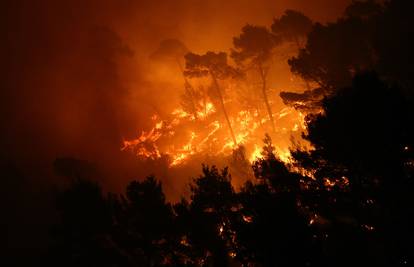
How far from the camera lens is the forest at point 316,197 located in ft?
40.0

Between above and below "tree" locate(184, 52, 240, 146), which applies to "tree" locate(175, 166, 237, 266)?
below

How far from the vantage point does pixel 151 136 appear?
2327 inches

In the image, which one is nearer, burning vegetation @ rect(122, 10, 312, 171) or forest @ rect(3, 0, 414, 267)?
forest @ rect(3, 0, 414, 267)

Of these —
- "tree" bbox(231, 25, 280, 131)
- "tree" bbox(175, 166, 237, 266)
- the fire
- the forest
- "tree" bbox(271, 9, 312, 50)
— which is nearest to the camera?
the forest

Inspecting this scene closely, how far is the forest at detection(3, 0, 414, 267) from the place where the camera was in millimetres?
12203

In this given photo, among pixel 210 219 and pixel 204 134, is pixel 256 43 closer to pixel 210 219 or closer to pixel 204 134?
pixel 204 134

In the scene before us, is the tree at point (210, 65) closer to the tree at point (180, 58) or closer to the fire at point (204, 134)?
the fire at point (204, 134)

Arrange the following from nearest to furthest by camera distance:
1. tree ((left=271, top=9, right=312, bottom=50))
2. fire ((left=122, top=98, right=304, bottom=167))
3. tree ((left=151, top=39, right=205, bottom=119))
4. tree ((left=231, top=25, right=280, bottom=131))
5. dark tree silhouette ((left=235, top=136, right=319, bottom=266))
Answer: dark tree silhouette ((left=235, top=136, right=319, bottom=266))
tree ((left=271, top=9, right=312, bottom=50))
tree ((left=231, top=25, right=280, bottom=131))
fire ((left=122, top=98, right=304, bottom=167))
tree ((left=151, top=39, right=205, bottom=119))

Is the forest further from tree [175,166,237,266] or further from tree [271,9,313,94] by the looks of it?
tree [271,9,313,94]

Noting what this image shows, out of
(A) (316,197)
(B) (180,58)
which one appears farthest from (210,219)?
(B) (180,58)

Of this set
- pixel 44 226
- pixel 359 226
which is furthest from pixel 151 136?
pixel 359 226

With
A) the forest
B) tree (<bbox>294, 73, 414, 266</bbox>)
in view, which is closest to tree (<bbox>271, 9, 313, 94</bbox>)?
the forest

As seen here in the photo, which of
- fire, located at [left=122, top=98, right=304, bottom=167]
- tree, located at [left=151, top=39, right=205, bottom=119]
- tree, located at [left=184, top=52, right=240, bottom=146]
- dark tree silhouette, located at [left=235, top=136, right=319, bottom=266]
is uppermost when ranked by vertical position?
tree, located at [left=151, top=39, right=205, bottom=119]

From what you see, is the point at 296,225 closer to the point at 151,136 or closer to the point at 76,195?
the point at 76,195
